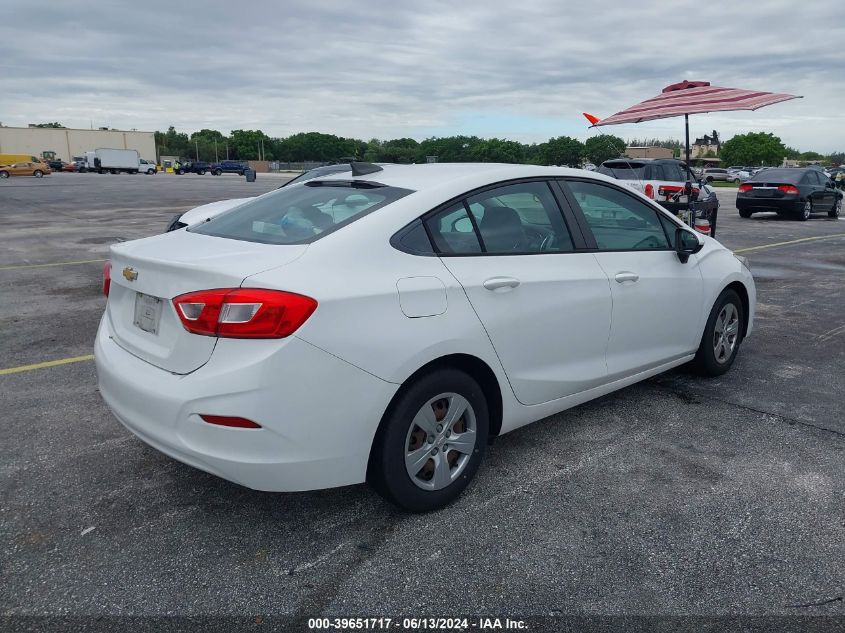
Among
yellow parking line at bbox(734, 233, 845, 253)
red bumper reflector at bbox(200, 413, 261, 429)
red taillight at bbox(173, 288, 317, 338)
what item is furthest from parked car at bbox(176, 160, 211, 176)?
red bumper reflector at bbox(200, 413, 261, 429)

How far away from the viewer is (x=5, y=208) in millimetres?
22156

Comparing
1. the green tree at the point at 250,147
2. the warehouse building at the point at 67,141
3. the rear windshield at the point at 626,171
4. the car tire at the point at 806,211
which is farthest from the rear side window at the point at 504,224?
the green tree at the point at 250,147

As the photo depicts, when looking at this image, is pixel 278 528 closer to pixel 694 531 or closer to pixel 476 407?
pixel 476 407

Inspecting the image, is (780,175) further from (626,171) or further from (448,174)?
(448,174)

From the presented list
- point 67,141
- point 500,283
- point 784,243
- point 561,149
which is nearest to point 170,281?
point 500,283

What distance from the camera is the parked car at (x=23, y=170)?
56.3m

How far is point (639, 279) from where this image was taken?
4035 mm

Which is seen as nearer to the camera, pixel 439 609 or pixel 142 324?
pixel 439 609

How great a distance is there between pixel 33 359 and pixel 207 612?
3836mm

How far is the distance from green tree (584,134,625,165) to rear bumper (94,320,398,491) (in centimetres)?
8264

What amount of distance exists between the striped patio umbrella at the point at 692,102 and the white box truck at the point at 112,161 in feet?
251

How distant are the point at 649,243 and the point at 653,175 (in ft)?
38.1

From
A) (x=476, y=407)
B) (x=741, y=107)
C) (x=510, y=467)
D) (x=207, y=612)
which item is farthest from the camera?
(x=741, y=107)

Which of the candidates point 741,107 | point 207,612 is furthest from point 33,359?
point 741,107
